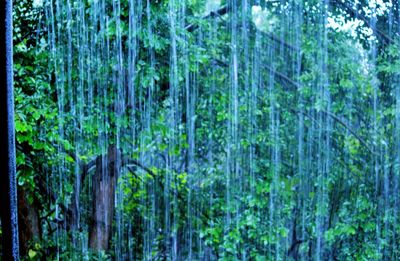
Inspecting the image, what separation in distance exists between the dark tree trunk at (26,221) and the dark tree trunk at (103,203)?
440mm

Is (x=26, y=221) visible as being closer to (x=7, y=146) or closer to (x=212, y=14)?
(x=212, y=14)

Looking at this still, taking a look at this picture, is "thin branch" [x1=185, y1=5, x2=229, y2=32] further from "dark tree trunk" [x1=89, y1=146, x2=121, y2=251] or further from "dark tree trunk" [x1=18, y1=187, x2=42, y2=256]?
"dark tree trunk" [x1=18, y1=187, x2=42, y2=256]

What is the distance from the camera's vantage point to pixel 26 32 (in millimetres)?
3031

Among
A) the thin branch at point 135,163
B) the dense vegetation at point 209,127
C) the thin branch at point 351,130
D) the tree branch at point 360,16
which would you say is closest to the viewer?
the dense vegetation at point 209,127

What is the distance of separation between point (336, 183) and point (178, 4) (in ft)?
5.31

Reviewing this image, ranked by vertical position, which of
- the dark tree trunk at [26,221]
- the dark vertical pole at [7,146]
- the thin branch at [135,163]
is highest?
the dark vertical pole at [7,146]

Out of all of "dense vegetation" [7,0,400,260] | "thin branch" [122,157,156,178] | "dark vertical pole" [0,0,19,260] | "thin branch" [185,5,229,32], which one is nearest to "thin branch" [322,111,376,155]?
"dense vegetation" [7,0,400,260]

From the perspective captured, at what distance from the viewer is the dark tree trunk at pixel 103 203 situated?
374 centimetres

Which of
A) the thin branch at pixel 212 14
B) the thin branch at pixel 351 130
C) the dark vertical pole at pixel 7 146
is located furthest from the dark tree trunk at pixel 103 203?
the dark vertical pole at pixel 7 146

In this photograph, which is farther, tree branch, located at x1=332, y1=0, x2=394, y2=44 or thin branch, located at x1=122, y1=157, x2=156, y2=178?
thin branch, located at x1=122, y1=157, x2=156, y2=178

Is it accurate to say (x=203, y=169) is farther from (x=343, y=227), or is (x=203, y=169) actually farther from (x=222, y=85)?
(x=343, y=227)

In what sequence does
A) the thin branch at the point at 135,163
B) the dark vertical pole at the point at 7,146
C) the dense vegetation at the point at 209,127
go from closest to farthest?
the dark vertical pole at the point at 7,146 → the dense vegetation at the point at 209,127 → the thin branch at the point at 135,163

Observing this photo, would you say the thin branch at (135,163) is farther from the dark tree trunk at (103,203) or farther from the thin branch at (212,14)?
the thin branch at (212,14)

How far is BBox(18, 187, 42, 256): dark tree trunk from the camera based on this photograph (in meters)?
3.37
